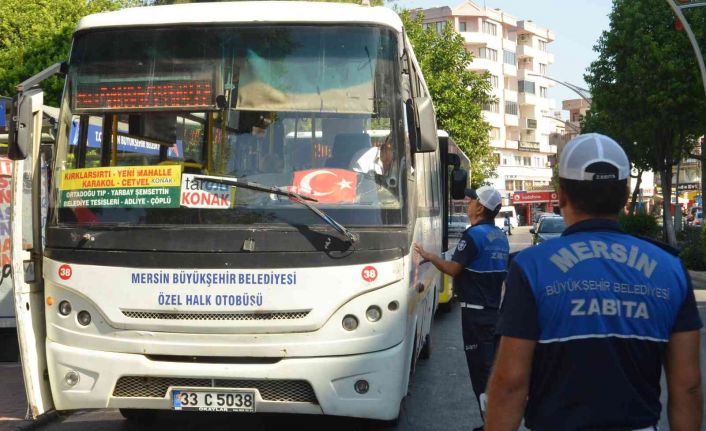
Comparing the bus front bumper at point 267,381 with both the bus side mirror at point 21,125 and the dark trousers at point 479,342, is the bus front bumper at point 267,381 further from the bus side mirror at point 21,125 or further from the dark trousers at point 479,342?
the bus side mirror at point 21,125

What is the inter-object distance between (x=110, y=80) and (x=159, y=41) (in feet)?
1.41

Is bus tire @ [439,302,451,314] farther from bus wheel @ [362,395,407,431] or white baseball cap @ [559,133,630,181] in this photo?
white baseball cap @ [559,133,630,181]

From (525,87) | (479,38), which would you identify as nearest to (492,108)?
(479,38)

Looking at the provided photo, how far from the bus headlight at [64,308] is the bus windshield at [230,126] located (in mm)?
533

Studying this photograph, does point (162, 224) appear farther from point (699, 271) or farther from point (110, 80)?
point (699, 271)

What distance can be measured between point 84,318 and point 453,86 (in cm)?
4611

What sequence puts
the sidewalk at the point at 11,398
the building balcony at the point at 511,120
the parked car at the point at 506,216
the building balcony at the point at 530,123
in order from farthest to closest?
the building balcony at the point at 530,123 < the building balcony at the point at 511,120 < the parked car at the point at 506,216 < the sidewalk at the point at 11,398

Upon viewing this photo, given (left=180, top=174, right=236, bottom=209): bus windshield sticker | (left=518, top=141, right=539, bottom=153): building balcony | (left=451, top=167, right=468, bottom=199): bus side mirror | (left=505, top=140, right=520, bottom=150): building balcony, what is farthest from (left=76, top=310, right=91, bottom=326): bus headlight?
(left=518, top=141, right=539, bottom=153): building balcony

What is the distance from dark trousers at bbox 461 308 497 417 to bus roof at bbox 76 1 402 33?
2.08 m

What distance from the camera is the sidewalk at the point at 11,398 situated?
7.56 metres

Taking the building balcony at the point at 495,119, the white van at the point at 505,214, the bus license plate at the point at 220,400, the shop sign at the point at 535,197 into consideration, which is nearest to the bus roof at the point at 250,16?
the bus license plate at the point at 220,400

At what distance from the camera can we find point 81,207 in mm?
6547

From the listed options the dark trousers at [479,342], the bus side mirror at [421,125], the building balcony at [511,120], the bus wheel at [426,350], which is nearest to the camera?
the bus side mirror at [421,125]

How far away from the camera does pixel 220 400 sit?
6.20m
